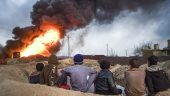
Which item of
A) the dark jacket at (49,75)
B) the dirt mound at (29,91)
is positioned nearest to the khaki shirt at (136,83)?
the dark jacket at (49,75)

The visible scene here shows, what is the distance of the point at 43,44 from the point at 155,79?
42.2 meters

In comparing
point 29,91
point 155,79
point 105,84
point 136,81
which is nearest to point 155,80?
point 155,79

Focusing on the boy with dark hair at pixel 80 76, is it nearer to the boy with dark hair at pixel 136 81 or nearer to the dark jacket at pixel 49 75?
the boy with dark hair at pixel 136 81

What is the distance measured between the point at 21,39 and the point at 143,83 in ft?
154

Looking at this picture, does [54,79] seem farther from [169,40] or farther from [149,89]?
[169,40]

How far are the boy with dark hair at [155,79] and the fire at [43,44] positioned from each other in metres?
40.8

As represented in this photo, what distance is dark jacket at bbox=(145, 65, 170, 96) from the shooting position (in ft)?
40.5

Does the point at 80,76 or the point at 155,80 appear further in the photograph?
the point at 80,76

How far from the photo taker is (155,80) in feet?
40.6

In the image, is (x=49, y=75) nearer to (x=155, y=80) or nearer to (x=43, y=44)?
(x=155, y=80)

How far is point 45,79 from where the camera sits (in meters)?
13.9

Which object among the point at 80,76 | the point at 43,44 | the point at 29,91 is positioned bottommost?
the point at 29,91

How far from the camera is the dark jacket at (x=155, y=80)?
12.3 metres

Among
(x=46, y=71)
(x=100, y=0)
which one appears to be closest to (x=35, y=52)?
(x=100, y=0)
